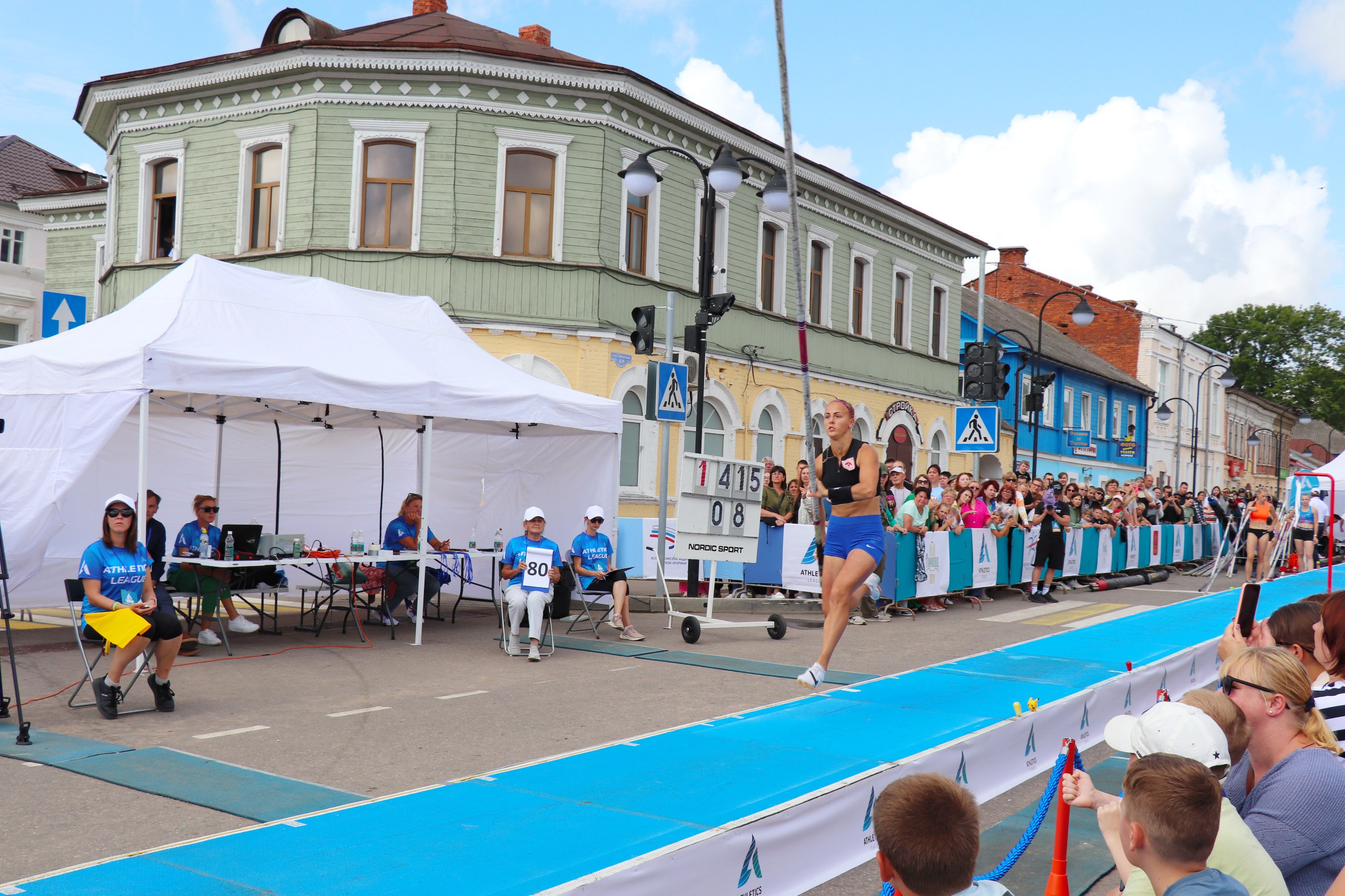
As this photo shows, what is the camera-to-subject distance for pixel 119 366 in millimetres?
10000

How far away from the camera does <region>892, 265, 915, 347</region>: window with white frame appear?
3216 centimetres

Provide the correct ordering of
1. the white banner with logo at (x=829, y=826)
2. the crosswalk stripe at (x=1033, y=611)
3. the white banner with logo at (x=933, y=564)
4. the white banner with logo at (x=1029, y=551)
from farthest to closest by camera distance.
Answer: the white banner with logo at (x=1029, y=551) < the white banner with logo at (x=933, y=564) < the crosswalk stripe at (x=1033, y=611) < the white banner with logo at (x=829, y=826)

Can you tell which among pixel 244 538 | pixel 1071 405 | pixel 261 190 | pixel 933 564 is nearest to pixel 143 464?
pixel 244 538

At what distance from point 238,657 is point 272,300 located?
3.91m

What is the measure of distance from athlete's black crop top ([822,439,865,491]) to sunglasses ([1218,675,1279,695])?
14.8ft

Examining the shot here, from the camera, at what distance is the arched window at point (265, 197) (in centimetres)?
2166

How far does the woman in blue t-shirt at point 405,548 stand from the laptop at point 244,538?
5.10ft

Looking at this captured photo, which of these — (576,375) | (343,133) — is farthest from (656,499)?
(343,133)

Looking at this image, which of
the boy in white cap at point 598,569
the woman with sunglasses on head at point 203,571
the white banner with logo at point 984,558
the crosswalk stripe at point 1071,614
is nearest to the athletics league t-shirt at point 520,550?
the boy in white cap at point 598,569

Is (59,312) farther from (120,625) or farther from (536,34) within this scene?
(536,34)

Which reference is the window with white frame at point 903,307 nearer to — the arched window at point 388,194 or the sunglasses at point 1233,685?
the arched window at point 388,194

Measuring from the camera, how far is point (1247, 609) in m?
6.09

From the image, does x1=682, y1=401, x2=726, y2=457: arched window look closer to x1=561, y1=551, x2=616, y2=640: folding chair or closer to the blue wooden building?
x1=561, y1=551, x2=616, y2=640: folding chair

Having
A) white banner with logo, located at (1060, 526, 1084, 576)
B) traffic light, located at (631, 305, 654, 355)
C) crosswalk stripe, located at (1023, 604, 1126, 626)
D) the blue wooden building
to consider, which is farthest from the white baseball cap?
the blue wooden building
